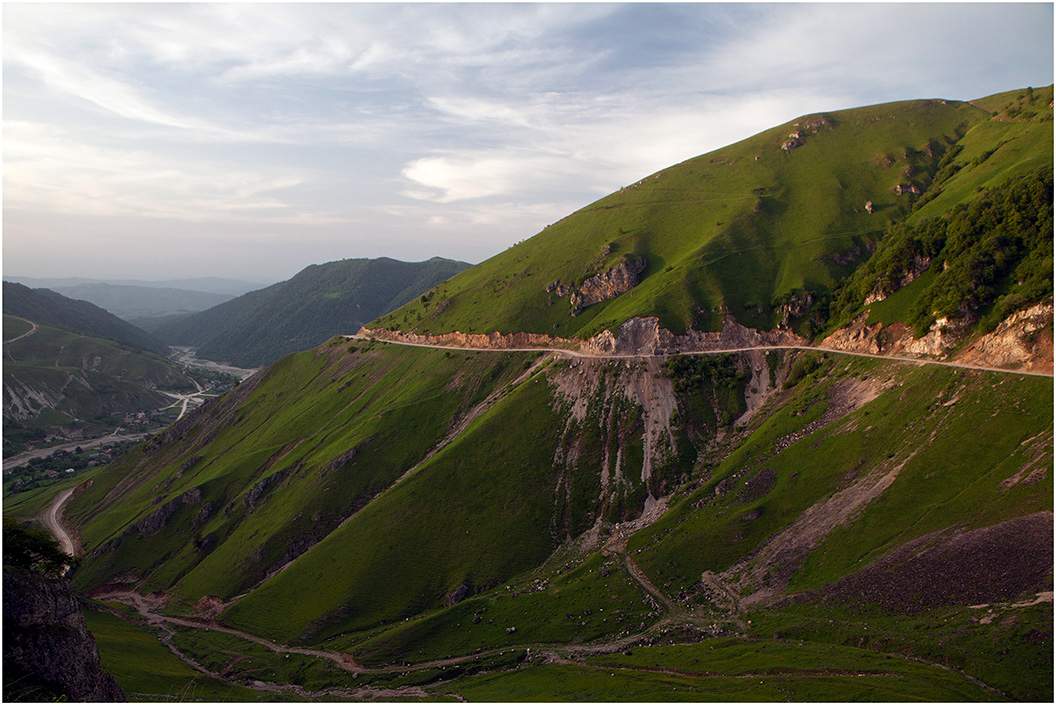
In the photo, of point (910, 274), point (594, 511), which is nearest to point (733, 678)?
point (594, 511)

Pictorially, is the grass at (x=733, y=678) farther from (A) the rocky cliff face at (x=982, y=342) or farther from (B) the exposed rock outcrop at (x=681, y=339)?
(B) the exposed rock outcrop at (x=681, y=339)

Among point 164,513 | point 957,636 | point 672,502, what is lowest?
point 164,513

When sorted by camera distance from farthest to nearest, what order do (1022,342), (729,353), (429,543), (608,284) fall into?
1. (608,284)
2. (729,353)
3. (429,543)
4. (1022,342)

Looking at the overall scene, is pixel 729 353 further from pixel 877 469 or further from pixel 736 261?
pixel 877 469

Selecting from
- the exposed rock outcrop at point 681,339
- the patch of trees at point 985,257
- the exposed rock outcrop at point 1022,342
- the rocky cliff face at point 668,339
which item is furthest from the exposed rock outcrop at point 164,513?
the exposed rock outcrop at point 1022,342

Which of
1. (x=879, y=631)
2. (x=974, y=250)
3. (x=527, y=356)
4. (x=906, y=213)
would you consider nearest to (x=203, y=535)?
(x=527, y=356)

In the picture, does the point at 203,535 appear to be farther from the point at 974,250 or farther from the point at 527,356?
the point at 974,250

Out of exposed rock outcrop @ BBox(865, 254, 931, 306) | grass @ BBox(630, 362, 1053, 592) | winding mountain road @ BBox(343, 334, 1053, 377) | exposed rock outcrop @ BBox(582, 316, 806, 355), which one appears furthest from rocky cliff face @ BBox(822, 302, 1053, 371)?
exposed rock outcrop @ BBox(582, 316, 806, 355)

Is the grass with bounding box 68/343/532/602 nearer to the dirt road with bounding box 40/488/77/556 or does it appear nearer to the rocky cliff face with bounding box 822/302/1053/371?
the dirt road with bounding box 40/488/77/556
